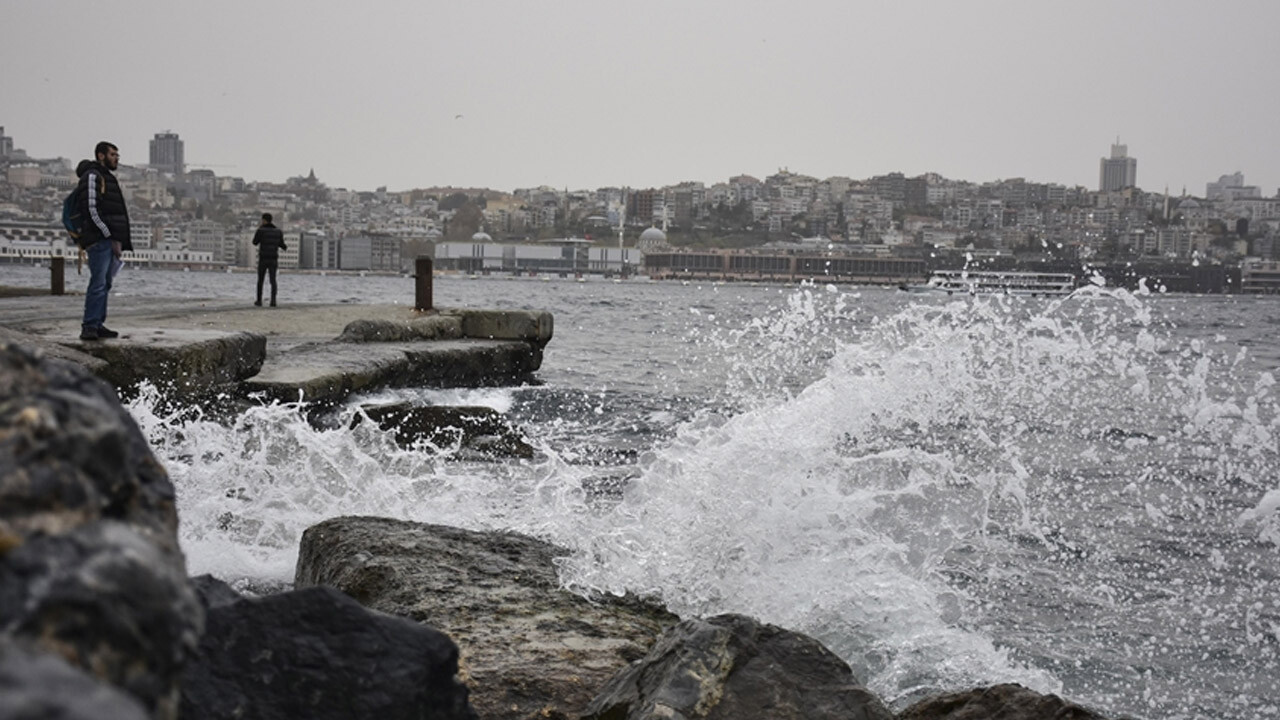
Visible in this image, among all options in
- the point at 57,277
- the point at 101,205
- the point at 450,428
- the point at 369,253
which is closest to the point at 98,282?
the point at 101,205

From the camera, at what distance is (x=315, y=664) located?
1921mm

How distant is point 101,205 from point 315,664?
6265 millimetres

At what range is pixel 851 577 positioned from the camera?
4.98 m

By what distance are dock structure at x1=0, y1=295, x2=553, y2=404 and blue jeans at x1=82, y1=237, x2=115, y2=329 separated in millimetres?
184

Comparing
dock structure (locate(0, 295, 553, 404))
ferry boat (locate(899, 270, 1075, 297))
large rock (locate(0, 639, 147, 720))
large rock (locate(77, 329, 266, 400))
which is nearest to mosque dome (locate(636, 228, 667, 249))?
ferry boat (locate(899, 270, 1075, 297))

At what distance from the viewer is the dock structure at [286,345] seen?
6863 millimetres

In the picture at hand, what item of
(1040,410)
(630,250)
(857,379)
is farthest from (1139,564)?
(630,250)

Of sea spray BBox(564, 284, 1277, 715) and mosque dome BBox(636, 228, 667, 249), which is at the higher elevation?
mosque dome BBox(636, 228, 667, 249)

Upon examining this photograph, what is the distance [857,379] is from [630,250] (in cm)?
13291

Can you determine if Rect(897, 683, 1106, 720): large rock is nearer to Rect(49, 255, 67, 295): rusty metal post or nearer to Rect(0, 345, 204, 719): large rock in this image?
Rect(0, 345, 204, 719): large rock

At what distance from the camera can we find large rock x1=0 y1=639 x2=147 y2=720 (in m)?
0.78

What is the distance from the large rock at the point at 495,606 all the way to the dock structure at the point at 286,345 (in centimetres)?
275

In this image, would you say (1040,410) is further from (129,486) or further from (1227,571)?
(129,486)

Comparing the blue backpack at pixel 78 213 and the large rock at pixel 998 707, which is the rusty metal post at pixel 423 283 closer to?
the blue backpack at pixel 78 213
